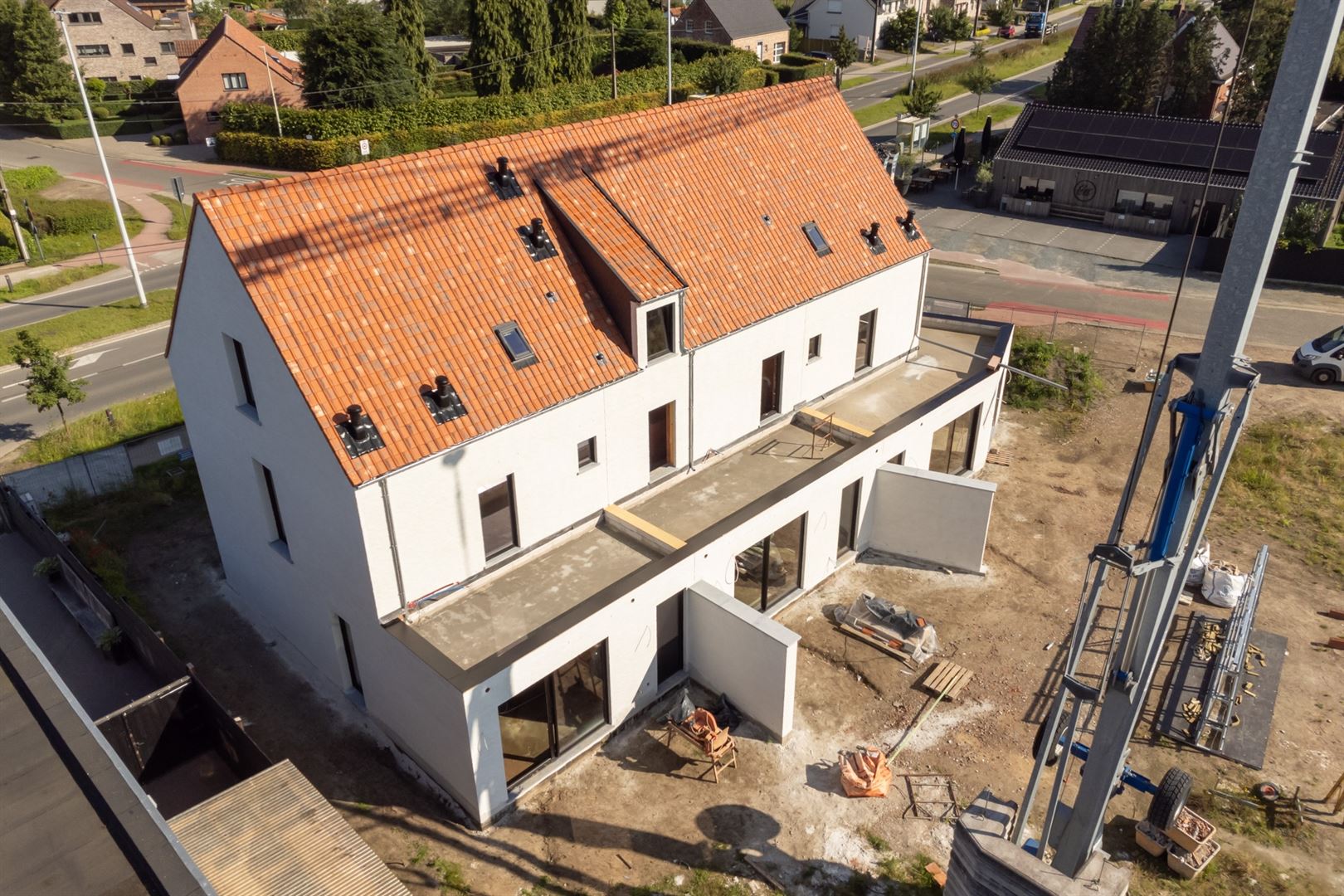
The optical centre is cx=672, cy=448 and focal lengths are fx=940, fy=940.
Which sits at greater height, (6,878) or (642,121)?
(642,121)

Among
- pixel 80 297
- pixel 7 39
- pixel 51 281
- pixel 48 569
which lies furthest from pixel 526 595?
pixel 7 39

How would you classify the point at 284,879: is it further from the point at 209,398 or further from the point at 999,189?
the point at 999,189

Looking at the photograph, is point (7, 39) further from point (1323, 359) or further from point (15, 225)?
point (1323, 359)

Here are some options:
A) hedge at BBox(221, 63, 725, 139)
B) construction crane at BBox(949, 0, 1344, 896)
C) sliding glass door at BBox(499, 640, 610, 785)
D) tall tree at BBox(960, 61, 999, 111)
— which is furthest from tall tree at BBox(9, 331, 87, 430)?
tall tree at BBox(960, 61, 999, 111)

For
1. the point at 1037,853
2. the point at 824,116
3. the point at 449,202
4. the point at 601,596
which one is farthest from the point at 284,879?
the point at 824,116

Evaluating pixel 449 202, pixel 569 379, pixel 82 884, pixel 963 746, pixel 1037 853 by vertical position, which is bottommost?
pixel 963 746

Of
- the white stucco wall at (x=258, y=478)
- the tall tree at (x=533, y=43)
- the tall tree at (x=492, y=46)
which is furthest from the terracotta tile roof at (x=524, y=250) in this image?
the tall tree at (x=533, y=43)
